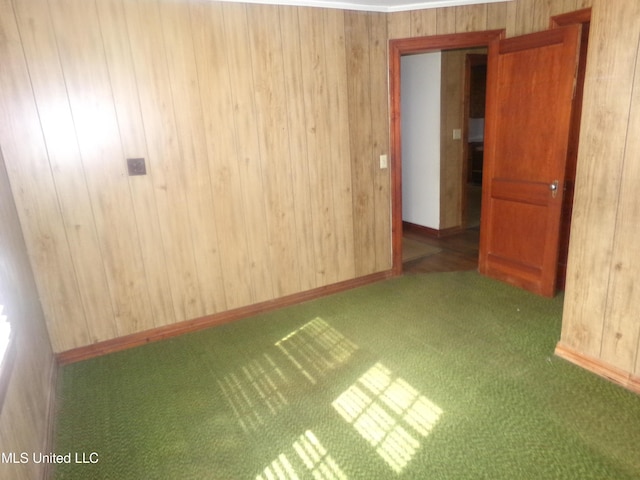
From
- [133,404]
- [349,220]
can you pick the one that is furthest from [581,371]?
[133,404]

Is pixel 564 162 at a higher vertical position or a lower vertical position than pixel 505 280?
higher

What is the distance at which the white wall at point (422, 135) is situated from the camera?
16.2 feet

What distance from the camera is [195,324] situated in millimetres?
3141

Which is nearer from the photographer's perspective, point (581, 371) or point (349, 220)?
point (581, 371)

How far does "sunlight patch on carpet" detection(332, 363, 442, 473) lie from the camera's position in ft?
6.25

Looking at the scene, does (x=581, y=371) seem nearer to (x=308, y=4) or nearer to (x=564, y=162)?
(x=564, y=162)

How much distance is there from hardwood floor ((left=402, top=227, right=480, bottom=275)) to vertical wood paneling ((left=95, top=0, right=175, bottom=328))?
2.28m

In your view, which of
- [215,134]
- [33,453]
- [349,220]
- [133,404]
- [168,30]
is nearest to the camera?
[33,453]

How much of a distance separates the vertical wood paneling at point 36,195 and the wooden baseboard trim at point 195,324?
9cm

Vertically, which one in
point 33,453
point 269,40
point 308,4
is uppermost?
point 308,4

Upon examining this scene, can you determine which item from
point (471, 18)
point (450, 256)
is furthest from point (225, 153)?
point (450, 256)

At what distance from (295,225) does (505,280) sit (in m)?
1.92

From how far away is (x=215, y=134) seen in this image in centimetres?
295

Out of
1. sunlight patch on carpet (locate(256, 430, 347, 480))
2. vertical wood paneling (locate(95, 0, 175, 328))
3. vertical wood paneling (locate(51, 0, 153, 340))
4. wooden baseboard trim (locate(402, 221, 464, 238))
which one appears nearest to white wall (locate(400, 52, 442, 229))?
wooden baseboard trim (locate(402, 221, 464, 238))
